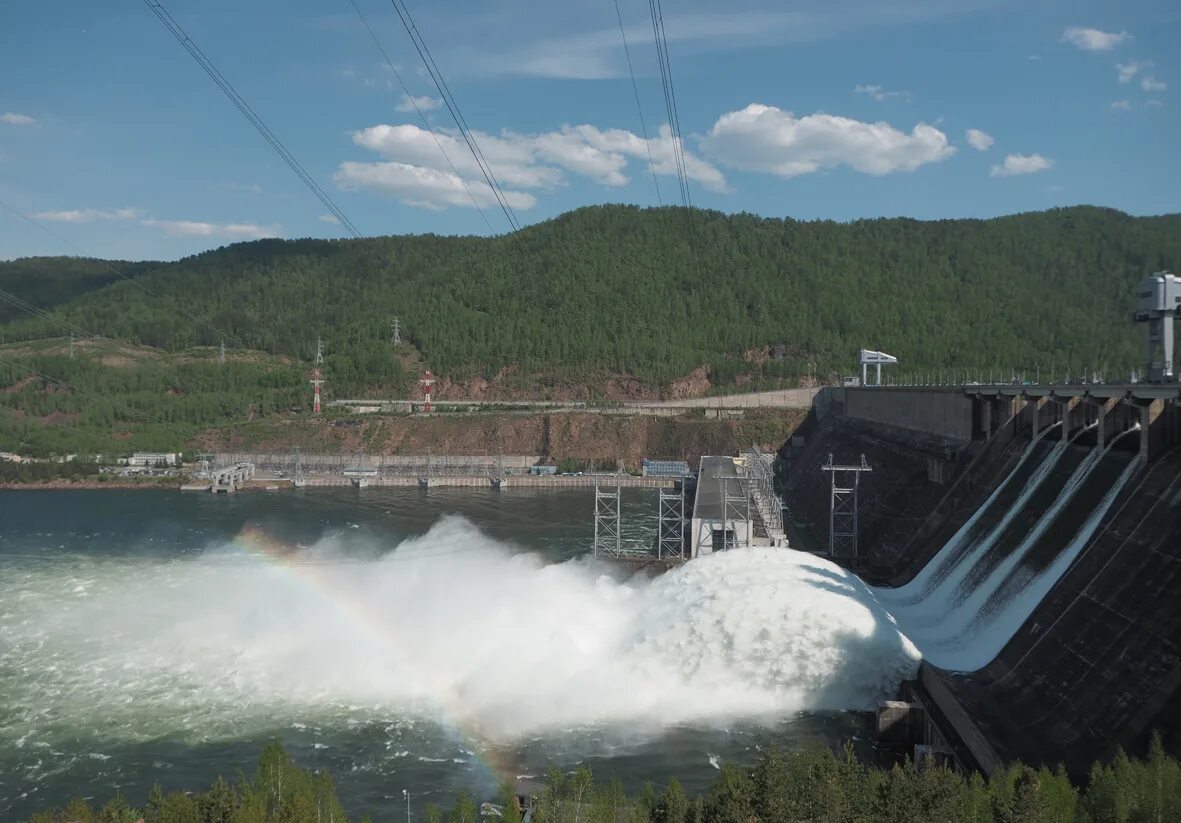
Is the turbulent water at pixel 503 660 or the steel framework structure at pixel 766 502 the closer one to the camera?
the turbulent water at pixel 503 660

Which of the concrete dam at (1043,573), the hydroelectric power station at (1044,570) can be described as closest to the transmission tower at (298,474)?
the hydroelectric power station at (1044,570)

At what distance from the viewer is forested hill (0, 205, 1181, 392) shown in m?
133

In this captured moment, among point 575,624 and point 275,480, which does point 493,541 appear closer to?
point 575,624

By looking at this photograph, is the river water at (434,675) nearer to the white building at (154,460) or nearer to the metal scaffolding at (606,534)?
the metal scaffolding at (606,534)

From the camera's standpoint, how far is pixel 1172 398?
A: 2492cm

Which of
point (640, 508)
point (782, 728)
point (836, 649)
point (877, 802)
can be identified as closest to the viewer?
point (877, 802)

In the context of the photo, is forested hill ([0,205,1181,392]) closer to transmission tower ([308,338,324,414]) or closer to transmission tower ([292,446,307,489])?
transmission tower ([308,338,324,414])

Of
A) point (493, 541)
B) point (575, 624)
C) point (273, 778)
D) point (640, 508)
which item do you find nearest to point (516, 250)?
point (640, 508)

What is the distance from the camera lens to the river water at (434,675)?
75.8ft

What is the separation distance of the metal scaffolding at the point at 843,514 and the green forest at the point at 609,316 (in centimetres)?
5955

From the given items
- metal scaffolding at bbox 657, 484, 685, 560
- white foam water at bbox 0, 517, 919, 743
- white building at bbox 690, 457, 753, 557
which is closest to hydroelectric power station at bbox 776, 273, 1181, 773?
white foam water at bbox 0, 517, 919, 743

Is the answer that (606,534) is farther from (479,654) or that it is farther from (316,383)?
(316,383)

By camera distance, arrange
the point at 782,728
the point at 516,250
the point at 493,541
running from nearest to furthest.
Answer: the point at 782,728
the point at 493,541
the point at 516,250

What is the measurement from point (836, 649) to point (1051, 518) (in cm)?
738
